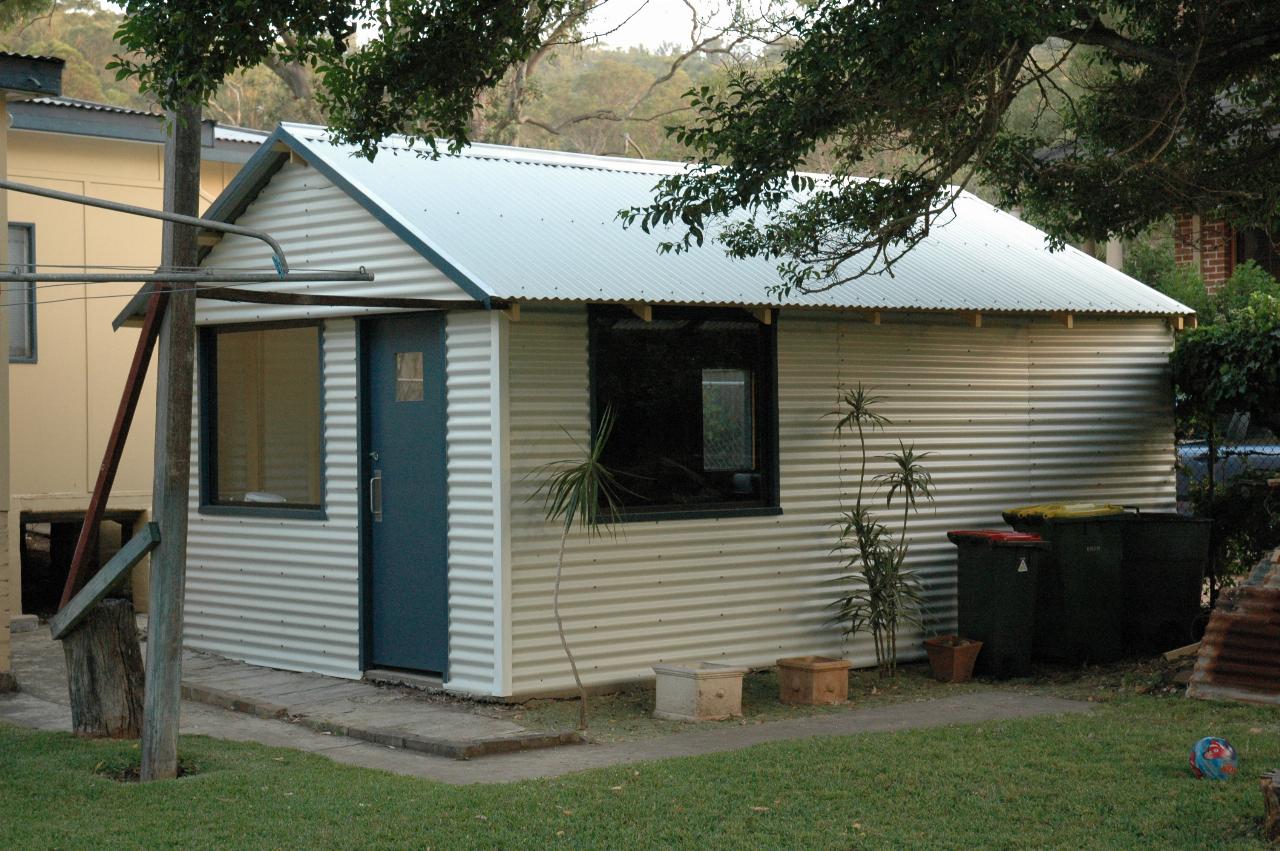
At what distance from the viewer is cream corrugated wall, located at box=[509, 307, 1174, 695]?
10.5 metres

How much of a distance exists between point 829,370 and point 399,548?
344 centimetres

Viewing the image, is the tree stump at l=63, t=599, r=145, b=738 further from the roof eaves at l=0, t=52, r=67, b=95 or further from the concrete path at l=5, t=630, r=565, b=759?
the roof eaves at l=0, t=52, r=67, b=95

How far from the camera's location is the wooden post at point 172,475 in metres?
8.29

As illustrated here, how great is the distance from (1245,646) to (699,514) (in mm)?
3685

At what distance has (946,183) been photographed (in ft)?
34.0

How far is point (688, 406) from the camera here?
11305 mm

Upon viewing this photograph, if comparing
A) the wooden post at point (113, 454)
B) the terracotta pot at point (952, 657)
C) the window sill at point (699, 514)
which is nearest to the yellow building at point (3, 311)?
the wooden post at point (113, 454)

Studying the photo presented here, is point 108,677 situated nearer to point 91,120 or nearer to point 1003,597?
point 1003,597

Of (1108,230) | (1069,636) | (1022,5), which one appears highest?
(1022,5)

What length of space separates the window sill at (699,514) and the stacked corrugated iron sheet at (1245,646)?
3.08 metres

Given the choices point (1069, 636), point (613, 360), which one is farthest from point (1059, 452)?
point (613, 360)

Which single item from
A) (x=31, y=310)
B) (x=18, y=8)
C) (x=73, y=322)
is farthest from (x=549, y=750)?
(x=18, y=8)

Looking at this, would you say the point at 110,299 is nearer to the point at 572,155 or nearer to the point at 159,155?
the point at 159,155

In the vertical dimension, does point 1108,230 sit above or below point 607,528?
above
